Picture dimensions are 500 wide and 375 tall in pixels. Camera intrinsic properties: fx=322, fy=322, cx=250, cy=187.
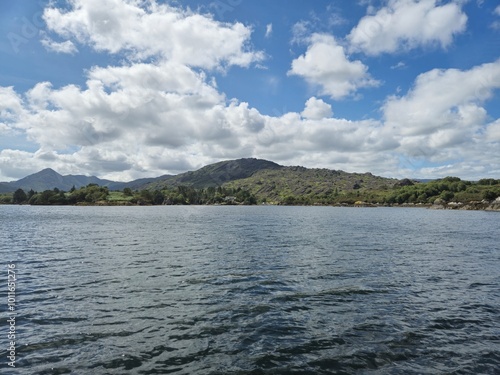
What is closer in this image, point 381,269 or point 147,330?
point 147,330

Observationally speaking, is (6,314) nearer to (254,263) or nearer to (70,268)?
(70,268)

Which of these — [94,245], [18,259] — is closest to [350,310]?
[18,259]

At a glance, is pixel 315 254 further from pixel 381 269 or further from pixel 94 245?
pixel 94 245

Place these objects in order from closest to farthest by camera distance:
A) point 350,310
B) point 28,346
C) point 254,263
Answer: point 28,346
point 350,310
point 254,263

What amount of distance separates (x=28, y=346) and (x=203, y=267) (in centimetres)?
2179

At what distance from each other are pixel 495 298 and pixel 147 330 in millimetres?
28123

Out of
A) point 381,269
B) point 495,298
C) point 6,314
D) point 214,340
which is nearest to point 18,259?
point 6,314

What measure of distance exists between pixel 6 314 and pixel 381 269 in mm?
36262

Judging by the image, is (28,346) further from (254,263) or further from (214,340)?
(254,263)

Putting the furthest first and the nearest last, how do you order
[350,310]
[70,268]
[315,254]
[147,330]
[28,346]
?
1. [315,254]
2. [70,268]
3. [350,310]
4. [147,330]
5. [28,346]

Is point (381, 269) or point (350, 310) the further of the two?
point (381, 269)

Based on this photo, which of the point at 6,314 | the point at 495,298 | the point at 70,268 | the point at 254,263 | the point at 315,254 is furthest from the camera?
the point at 315,254

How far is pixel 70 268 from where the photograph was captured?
3719cm

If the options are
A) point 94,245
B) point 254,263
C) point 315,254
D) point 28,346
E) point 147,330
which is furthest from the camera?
point 94,245
